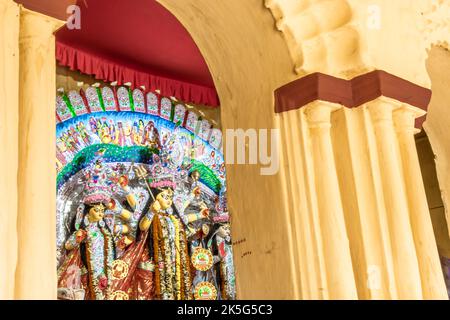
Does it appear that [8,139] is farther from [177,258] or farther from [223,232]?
[223,232]

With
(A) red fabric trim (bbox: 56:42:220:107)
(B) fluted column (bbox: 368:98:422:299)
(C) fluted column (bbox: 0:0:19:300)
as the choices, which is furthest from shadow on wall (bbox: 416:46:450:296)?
(C) fluted column (bbox: 0:0:19:300)

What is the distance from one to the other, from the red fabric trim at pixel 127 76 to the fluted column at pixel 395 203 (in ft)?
9.77

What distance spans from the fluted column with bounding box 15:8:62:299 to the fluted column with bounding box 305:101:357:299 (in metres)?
1.00

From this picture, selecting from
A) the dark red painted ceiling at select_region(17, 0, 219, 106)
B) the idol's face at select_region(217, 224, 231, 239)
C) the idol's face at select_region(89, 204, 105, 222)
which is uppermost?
the dark red painted ceiling at select_region(17, 0, 219, 106)

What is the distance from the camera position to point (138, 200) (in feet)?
17.5

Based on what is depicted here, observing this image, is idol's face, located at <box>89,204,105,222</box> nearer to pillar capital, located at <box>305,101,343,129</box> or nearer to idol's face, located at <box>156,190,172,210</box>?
idol's face, located at <box>156,190,172,210</box>

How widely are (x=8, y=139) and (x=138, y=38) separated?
351 centimetres

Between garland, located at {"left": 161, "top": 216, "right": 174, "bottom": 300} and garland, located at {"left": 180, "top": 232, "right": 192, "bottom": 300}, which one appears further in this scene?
garland, located at {"left": 180, "top": 232, "right": 192, "bottom": 300}

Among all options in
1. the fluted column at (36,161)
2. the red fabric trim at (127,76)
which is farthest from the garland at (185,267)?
the fluted column at (36,161)

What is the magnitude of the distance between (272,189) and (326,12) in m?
0.75

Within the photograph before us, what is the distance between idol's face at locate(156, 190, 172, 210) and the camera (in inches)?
213

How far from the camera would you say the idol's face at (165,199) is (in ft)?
17.8

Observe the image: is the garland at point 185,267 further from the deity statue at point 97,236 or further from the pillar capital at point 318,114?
the pillar capital at point 318,114
